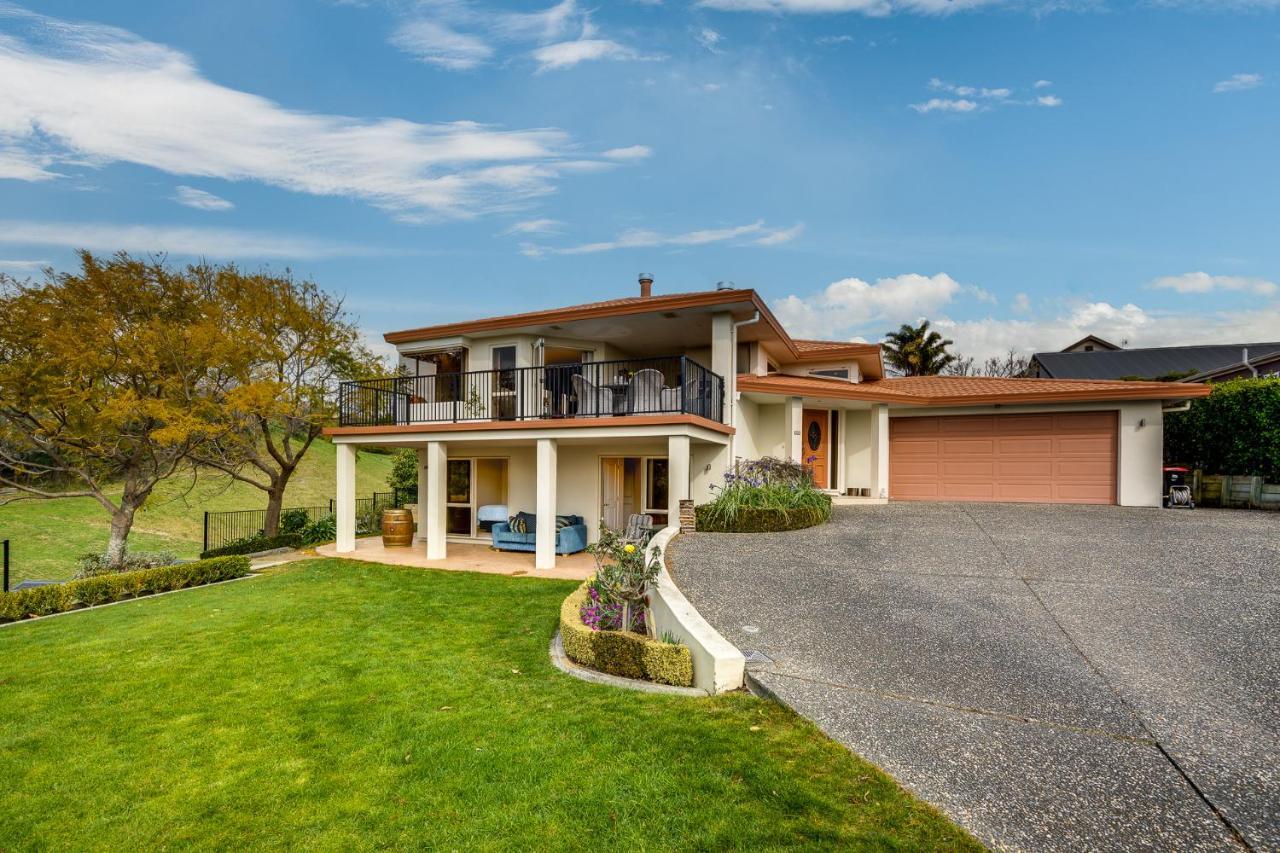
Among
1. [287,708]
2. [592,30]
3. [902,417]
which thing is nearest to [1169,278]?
[902,417]

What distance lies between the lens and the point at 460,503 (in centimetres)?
1616

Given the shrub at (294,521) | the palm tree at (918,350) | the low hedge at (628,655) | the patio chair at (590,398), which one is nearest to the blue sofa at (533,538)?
the patio chair at (590,398)

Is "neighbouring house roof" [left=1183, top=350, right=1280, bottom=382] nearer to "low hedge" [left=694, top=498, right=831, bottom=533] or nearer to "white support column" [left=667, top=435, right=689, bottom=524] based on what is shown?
"low hedge" [left=694, top=498, right=831, bottom=533]

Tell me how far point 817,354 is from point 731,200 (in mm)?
5045

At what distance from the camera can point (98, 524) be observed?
23.5m

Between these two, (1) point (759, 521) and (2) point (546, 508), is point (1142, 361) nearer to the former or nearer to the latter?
(1) point (759, 521)

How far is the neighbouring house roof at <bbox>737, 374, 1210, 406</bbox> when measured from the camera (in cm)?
1391

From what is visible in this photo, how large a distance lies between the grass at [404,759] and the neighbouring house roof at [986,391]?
9564 mm

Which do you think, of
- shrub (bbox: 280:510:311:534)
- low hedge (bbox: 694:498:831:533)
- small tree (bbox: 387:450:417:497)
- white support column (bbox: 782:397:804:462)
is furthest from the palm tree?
shrub (bbox: 280:510:311:534)

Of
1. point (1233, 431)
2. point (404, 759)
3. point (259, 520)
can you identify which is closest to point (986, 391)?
point (1233, 431)

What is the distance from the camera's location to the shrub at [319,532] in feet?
58.4

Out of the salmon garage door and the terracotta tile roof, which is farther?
the terracotta tile roof

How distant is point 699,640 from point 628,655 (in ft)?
2.43

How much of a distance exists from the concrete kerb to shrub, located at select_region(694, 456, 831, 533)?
4.24 metres
